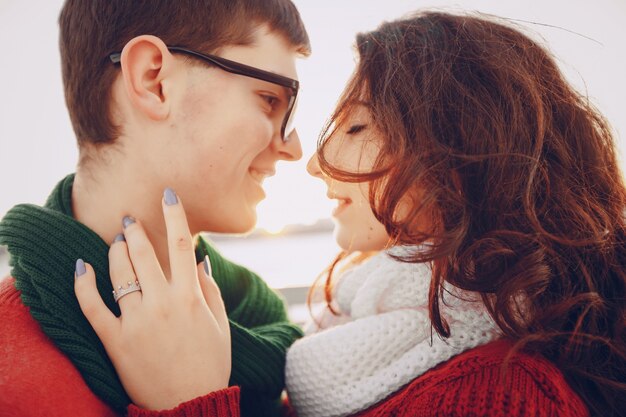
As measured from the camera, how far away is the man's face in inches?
38.8

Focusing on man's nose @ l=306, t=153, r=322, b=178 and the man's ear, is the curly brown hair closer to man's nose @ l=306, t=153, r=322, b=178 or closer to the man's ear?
man's nose @ l=306, t=153, r=322, b=178

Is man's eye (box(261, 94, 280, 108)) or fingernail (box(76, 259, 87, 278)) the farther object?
man's eye (box(261, 94, 280, 108))

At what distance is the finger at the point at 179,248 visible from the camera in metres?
0.87

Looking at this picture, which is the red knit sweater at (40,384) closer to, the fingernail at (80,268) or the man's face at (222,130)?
the fingernail at (80,268)

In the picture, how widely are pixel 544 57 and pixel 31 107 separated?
1.63 meters

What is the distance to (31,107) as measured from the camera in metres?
1.66

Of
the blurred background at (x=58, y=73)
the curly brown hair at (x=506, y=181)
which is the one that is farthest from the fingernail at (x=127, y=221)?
the blurred background at (x=58, y=73)

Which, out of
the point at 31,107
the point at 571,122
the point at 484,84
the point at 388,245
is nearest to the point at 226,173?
the point at 388,245

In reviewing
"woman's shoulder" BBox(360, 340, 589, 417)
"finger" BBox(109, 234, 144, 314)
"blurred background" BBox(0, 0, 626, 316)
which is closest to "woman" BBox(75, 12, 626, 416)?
"woman's shoulder" BBox(360, 340, 589, 417)

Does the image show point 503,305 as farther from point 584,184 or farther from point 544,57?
point 544,57

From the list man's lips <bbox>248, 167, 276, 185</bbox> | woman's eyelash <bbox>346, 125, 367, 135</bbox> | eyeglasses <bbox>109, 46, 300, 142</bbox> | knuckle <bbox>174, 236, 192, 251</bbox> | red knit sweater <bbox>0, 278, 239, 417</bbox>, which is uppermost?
eyeglasses <bbox>109, 46, 300, 142</bbox>

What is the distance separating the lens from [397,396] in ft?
2.73

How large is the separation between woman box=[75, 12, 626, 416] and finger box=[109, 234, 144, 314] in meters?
0.21

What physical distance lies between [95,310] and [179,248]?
0.57 ft
